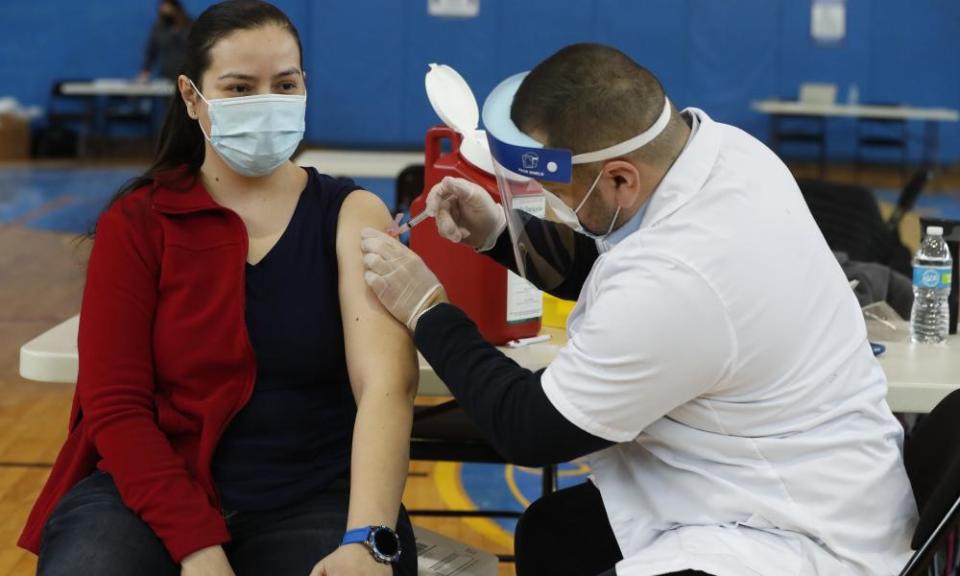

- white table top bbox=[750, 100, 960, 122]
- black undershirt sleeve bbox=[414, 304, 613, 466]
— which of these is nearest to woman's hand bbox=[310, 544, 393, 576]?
black undershirt sleeve bbox=[414, 304, 613, 466]

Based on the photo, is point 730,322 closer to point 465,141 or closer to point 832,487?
point 832,487

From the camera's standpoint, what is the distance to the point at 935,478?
1.63m

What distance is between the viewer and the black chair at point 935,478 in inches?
58.1

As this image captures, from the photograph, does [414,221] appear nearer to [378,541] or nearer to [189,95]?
[189,95]

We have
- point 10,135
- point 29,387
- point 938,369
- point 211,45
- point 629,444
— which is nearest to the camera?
point 629,444

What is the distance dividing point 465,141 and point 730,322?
72 centimetres

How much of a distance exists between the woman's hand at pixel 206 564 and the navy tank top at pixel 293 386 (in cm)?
12

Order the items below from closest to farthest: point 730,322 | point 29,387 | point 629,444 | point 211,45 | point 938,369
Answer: point 730,322, point 629,444, point 211,45, point 938,369, point 29,387

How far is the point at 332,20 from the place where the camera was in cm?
1220

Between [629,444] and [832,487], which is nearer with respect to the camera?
[832,487]

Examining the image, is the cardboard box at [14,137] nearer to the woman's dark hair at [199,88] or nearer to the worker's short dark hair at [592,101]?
the woman's dark hair at [199,88]

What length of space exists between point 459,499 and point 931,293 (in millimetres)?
1792

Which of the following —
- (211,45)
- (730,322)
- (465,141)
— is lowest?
(730,322)

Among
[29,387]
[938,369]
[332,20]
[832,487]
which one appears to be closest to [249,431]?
[832,487]
